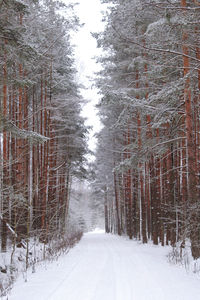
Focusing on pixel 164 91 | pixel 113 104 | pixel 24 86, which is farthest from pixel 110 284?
pixel 113 104

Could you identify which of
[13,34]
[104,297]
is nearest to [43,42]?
[13,34]

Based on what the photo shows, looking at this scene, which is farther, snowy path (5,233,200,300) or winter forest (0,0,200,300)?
winter forest (0,0,200,300)

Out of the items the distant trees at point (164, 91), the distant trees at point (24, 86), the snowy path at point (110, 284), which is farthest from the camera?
the distant trees at point (164, 91)

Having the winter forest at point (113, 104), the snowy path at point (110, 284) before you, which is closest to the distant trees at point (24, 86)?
the winter forest at point (113, 104)

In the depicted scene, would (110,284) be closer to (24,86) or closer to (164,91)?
(164,91)

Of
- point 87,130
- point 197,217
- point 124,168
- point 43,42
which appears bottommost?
point 197,217

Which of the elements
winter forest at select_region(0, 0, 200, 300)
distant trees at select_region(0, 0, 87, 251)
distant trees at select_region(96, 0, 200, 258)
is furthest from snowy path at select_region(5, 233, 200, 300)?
distant trees at select_region(0, 0, 87, 251)

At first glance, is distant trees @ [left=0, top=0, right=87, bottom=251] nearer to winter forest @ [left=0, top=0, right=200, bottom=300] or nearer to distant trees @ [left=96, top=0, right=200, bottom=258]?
winter forest @ [left=0, top=0, right=200, bottom=300]

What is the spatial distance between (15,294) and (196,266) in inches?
184

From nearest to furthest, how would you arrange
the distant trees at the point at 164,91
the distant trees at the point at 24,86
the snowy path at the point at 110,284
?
the snowy path at the point at 110,284, the distant trees at the point at 24,86, the distant trees at the point at 164,91

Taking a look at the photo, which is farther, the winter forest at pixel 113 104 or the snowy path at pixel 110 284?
the winter forest at pixel 113 104

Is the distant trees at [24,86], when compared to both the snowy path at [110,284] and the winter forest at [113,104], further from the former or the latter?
the snowy path at [110,284]

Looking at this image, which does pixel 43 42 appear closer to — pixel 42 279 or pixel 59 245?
pixel 59 245

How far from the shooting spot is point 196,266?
285 inches
